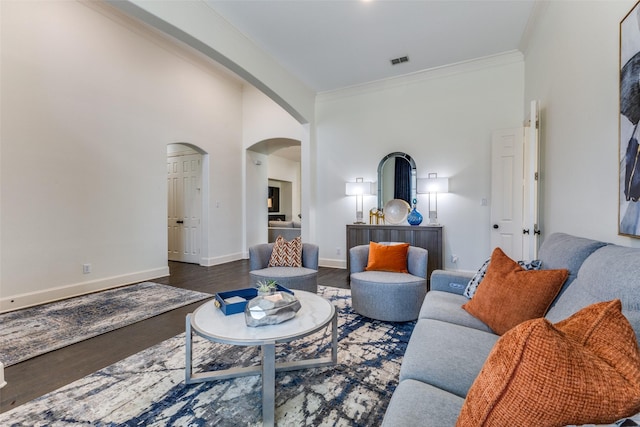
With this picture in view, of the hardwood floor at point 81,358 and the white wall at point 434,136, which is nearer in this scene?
the hardwood floor at point 81,358

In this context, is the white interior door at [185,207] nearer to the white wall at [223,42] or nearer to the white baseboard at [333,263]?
the white wall at [223,42]

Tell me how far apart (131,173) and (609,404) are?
5.04 m

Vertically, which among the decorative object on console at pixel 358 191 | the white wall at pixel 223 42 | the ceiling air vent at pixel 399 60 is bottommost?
the decorative object on console at pixel 358 191

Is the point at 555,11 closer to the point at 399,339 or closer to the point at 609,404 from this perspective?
the point at 399,339

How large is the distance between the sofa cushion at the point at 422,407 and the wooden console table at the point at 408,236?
3238 mm

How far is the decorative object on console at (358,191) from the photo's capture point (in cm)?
480

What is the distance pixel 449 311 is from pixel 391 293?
0.83 m

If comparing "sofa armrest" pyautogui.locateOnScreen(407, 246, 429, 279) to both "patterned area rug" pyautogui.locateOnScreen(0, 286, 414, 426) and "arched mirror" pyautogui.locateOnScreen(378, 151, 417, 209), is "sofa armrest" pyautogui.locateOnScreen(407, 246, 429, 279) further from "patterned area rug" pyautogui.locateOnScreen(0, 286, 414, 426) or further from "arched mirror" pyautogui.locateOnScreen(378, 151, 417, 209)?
"arched mirror" pyautogui.locateOnScreen(378, 151, 417, 209)

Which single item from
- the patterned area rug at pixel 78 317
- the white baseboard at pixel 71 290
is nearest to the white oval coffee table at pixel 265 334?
the patterned area rug at pixel 78 317

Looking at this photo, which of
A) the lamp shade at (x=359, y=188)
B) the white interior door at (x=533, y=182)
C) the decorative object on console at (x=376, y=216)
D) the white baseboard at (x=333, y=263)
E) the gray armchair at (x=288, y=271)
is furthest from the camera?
the white baseboard at (x=333, y=263)

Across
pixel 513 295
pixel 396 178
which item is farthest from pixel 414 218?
pixel 513 295

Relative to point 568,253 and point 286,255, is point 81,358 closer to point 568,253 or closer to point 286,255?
point 286,255

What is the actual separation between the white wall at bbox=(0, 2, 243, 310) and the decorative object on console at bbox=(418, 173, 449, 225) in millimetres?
4049

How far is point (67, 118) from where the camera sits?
3.53m
